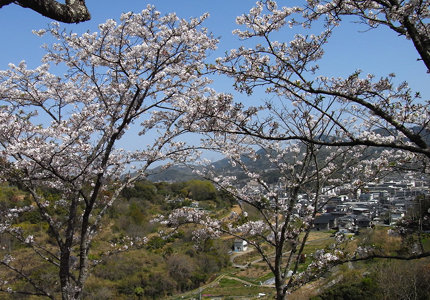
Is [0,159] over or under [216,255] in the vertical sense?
over

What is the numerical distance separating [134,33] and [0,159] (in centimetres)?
227

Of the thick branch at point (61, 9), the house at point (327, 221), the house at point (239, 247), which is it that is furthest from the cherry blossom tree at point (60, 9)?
the house at point (327, 221)

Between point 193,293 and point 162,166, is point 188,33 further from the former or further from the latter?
point 193,293


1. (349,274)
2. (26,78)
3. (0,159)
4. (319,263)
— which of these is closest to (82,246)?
(0,159)

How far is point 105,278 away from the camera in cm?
2038

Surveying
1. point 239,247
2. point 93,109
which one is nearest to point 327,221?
point 239,247

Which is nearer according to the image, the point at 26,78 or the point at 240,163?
the point at 26,78

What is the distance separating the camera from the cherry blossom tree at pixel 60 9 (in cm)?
177

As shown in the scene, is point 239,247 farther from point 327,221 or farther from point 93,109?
point 93,109

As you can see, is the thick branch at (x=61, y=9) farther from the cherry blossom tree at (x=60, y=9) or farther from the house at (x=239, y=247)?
the house at (x=239, y=247)

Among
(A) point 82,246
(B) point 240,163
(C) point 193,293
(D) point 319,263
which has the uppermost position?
(B) point 240,163

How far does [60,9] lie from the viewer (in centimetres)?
188

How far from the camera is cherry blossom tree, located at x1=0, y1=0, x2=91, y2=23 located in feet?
5.82

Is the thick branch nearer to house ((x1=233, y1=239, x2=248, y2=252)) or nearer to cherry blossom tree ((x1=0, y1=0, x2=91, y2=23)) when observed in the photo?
cherry blossom tree ((x1=0, y1=0, x2=91, y2=23))
